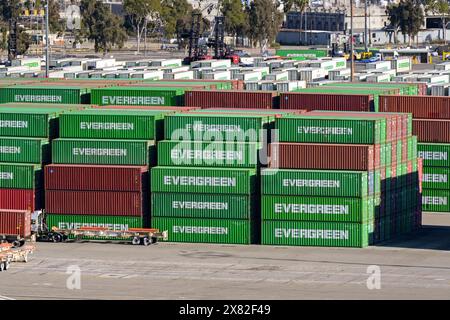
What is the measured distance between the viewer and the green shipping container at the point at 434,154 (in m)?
98.6

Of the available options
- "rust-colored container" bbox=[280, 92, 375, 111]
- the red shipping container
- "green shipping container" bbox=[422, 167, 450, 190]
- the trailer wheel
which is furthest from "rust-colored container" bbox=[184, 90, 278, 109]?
the trailer wheel

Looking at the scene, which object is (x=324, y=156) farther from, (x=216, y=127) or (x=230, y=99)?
(x=230, y=99)

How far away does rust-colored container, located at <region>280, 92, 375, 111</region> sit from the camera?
329 ft

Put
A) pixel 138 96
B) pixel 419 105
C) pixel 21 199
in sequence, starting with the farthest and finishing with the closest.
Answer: pixel 138 96
pixel 419 105
pixel 21 199

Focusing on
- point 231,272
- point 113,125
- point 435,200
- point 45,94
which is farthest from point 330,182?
point 45,94

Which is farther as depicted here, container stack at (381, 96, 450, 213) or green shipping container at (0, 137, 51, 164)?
container stack at (381, 96, 450, 213)

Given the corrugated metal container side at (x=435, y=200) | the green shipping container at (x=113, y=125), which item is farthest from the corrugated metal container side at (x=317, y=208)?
the corrugated metal container side at (x=435, y=200)

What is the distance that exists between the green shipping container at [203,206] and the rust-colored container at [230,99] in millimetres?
16896

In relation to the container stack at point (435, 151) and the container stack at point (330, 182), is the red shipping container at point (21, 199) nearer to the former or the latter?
the container stack at point (330, 182)

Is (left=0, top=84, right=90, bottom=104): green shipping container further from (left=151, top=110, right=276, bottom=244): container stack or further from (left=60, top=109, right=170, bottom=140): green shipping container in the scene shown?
(left=151, top=110, right=276, bottom=244): container stack

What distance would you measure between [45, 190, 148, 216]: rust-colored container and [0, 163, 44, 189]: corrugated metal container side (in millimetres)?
1418

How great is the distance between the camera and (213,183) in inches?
3322

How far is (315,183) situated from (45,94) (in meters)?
31.0
